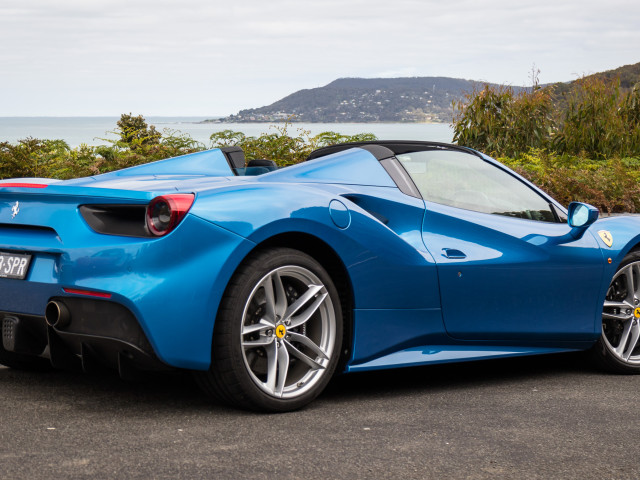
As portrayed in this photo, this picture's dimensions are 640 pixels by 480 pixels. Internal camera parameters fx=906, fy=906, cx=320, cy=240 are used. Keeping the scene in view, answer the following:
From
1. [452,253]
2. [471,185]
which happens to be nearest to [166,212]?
[452,253]

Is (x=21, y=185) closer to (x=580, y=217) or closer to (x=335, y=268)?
(x=335, y=268)

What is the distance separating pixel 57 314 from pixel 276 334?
95cm

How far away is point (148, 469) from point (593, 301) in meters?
3.04

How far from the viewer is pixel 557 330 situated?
16.8 feet

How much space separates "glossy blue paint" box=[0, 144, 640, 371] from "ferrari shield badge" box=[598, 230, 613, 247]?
34 mm

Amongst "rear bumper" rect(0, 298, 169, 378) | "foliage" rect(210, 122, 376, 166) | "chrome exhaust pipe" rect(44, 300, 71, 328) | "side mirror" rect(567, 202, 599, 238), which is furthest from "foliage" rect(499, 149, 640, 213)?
"chrome exhaust pipe" rect(44, 300, 71, 328)

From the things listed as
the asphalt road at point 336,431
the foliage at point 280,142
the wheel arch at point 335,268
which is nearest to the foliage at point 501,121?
the foliage at point 280,142

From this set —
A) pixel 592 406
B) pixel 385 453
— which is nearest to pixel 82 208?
pixel 385 453

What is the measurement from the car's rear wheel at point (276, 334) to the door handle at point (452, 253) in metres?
0.69

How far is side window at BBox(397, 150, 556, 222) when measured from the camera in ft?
15.9

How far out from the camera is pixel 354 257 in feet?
13.9

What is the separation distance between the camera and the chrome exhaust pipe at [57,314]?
3.79m

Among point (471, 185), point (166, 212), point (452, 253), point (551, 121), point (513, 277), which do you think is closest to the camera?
point (166, 212)

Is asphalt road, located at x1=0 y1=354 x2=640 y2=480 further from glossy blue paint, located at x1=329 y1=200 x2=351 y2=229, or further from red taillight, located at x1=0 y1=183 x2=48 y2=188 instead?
red taillight, located at x1=0 y1=183 x2=48 y2=188
